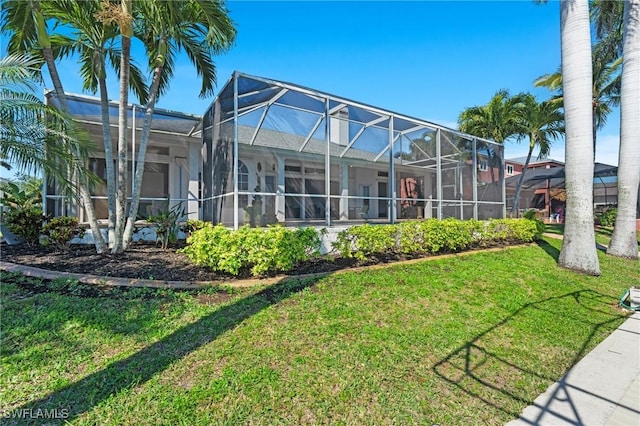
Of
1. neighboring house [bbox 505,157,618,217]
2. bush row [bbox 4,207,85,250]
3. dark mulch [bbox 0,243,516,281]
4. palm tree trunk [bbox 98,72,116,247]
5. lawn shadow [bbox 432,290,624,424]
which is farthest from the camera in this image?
neighboring house [bbox 505,157,618,217]

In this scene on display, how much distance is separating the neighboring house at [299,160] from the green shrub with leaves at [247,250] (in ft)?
7.62

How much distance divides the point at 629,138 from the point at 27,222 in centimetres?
1601

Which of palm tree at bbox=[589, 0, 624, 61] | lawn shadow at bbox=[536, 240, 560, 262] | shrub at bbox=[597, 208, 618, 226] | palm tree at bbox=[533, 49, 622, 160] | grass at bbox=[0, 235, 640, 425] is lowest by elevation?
grass at bbox=[0, 235, 640, 425]

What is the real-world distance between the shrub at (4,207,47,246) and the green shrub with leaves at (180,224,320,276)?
5.28m

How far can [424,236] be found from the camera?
7.24 metres

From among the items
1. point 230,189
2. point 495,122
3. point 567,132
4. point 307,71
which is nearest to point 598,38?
point 495,122

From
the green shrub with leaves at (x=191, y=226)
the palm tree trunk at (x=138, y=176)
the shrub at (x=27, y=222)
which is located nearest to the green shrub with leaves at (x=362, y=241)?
the green shrub with leaves at (x=191, y=226)

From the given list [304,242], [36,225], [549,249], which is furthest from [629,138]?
[36,225]

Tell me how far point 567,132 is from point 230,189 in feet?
26.1

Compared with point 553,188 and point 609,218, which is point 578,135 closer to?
point 609,218

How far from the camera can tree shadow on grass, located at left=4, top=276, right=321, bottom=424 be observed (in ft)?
7.00

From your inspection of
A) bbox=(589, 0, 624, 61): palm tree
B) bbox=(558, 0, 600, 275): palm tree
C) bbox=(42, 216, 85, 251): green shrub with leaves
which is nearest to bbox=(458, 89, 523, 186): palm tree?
bbox=(589, 0, 624, 61): palm tree

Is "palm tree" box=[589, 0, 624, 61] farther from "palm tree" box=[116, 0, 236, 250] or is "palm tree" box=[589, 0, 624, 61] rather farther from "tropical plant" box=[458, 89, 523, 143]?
"palm tree" box=[116, 0, 236, 250]

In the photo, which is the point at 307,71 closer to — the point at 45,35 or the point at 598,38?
the point at 45,35
